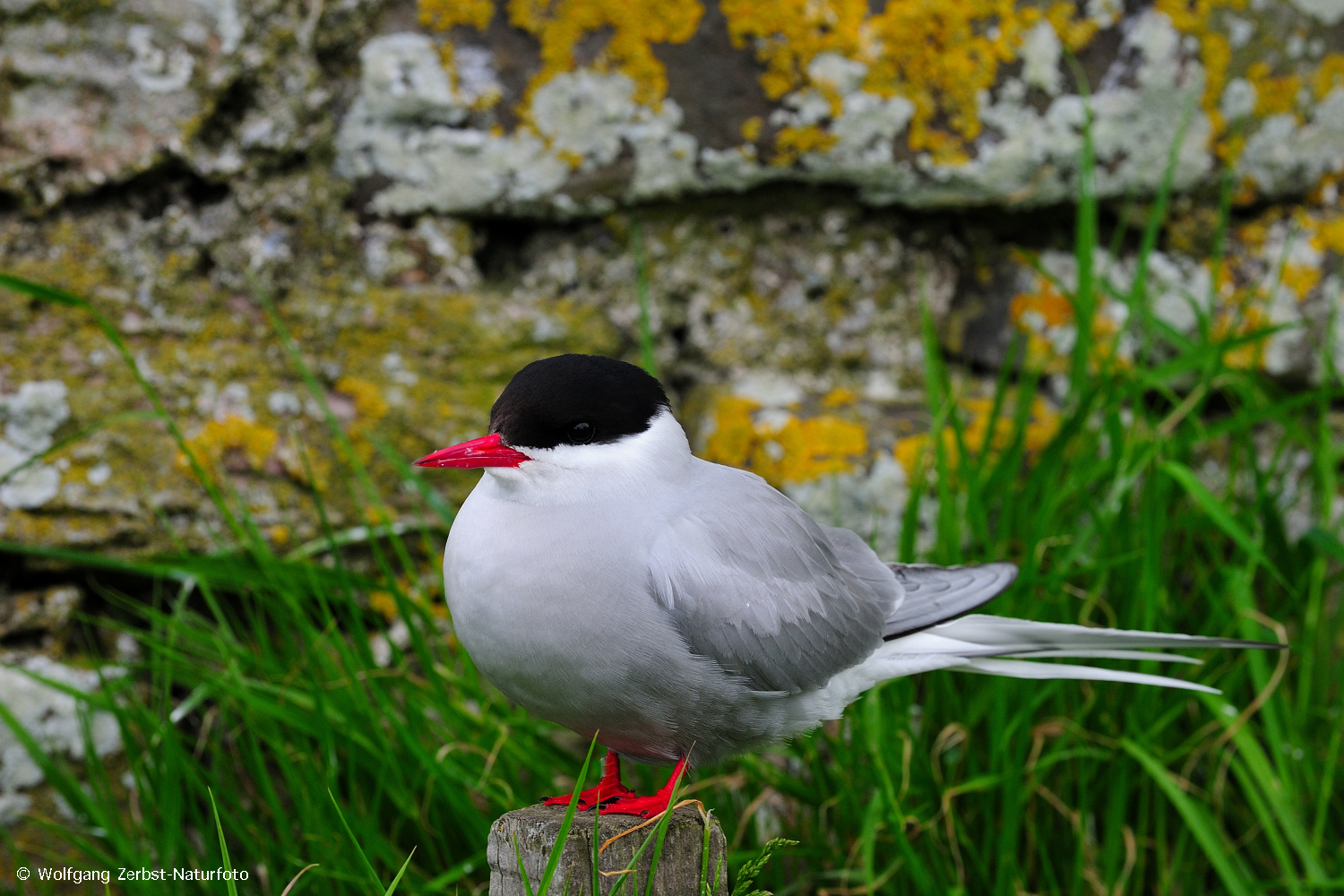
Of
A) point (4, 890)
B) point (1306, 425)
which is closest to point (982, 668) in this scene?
point (1306, 425)

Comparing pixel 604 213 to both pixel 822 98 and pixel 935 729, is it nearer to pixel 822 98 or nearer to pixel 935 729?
pixel 822 98

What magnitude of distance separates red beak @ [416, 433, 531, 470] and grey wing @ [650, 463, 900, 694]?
26 cm

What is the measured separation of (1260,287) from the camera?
9.29 ft

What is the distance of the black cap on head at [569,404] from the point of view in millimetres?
1603

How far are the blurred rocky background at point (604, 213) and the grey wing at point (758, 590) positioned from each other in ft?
2.65

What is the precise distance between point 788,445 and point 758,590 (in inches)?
38.8

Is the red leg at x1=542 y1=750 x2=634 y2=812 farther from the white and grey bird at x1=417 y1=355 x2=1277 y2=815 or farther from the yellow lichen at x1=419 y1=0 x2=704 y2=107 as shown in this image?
the yellow lichen at x1=419 y1=0 x2=704 y2=107

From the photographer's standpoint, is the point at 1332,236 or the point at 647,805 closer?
the point at 647,805

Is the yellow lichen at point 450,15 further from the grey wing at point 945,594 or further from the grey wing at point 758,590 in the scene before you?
the grey wing at point 945,594

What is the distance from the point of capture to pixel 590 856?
1526mm

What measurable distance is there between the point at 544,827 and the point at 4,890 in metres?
1.35

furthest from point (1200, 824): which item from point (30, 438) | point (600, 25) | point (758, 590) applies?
point (30, 438)

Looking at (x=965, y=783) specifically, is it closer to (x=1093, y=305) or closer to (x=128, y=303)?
(x=1093, y=305)

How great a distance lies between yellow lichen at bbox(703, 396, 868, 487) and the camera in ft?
8.67
